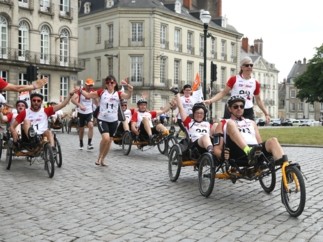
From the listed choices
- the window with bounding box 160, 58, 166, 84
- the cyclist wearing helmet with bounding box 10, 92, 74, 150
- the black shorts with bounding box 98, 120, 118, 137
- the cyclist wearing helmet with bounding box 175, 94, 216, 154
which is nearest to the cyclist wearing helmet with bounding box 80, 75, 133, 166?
the black shorts with bounding box 98, 120, 118, 137

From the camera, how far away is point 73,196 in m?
6.82

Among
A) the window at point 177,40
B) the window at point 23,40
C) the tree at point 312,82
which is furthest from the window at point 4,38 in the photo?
the tree at point 312,82

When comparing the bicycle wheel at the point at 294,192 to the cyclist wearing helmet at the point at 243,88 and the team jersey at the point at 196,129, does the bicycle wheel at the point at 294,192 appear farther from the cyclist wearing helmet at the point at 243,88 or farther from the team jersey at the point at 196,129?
the cyclist wearing helmet at the point at 243,88

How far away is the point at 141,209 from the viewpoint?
598 cm

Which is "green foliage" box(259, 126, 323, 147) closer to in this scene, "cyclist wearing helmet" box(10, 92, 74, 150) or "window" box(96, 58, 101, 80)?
"cyclist wearing helmet" box(10, 92, 74, 150)

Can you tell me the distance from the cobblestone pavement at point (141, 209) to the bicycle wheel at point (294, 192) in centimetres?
11

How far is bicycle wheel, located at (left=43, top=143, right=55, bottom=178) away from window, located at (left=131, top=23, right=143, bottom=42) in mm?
A: 44827

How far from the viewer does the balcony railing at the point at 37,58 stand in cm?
3947

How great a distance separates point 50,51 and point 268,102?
49052 millimetres

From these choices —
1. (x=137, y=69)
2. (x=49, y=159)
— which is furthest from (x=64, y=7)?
(x=49, y=159)

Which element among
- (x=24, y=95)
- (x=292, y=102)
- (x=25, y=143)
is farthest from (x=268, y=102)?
(x=25, y=143)

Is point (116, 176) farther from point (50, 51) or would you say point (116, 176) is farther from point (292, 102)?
point (292, 102)

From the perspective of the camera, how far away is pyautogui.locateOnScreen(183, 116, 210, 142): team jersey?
26.1 feet

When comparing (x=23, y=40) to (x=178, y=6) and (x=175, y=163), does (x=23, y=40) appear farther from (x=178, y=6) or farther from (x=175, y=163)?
(x=175, y=163)
